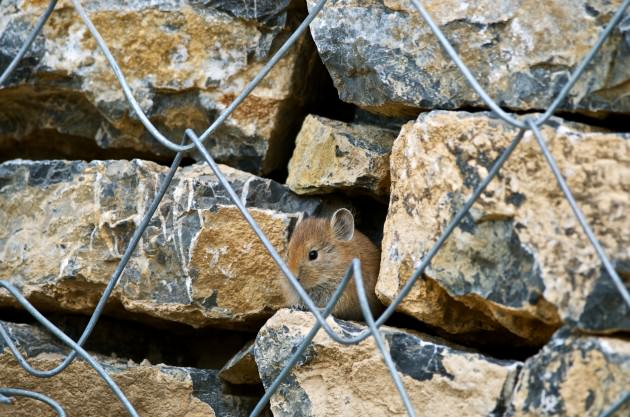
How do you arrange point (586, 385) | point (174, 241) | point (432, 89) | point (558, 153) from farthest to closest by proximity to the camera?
1. point (174, 241)
2. point (432, 89)
3. point (558, 153)
4. point (586, 385)

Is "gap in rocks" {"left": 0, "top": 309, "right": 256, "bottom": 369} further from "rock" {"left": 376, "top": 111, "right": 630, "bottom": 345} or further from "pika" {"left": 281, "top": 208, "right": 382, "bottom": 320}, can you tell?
"rock" {"left": 376, "top": 111, "right": 630, "bottom": 345}

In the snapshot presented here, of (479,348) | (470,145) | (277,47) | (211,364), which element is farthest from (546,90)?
(211,364)

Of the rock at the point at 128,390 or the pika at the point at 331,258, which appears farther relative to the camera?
the pika at the point at 331,258

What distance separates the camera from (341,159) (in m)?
3.99

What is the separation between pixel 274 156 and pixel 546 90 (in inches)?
60.7

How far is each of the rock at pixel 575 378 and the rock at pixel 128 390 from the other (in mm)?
1475

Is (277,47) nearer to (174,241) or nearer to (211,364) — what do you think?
(174,241)

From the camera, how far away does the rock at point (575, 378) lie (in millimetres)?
2695

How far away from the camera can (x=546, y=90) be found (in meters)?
3.19

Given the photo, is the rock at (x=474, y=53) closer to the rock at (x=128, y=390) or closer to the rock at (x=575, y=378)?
the rock at (x=575, y=378)

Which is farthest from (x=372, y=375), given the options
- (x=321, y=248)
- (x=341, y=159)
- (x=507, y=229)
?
(x=321, y=248)

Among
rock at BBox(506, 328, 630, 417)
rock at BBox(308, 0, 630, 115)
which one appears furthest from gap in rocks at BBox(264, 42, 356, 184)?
rock at BBox(506, 328, 630, 417)

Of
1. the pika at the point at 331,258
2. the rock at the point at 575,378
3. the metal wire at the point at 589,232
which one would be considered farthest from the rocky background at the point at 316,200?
the metal wire at the point at 589,232

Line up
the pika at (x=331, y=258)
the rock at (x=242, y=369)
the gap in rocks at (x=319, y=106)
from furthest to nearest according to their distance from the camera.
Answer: the gap in rocks at (x=319, y=106) → the pika at (x=331, y=258) → the rock at (x=242, y=369)
